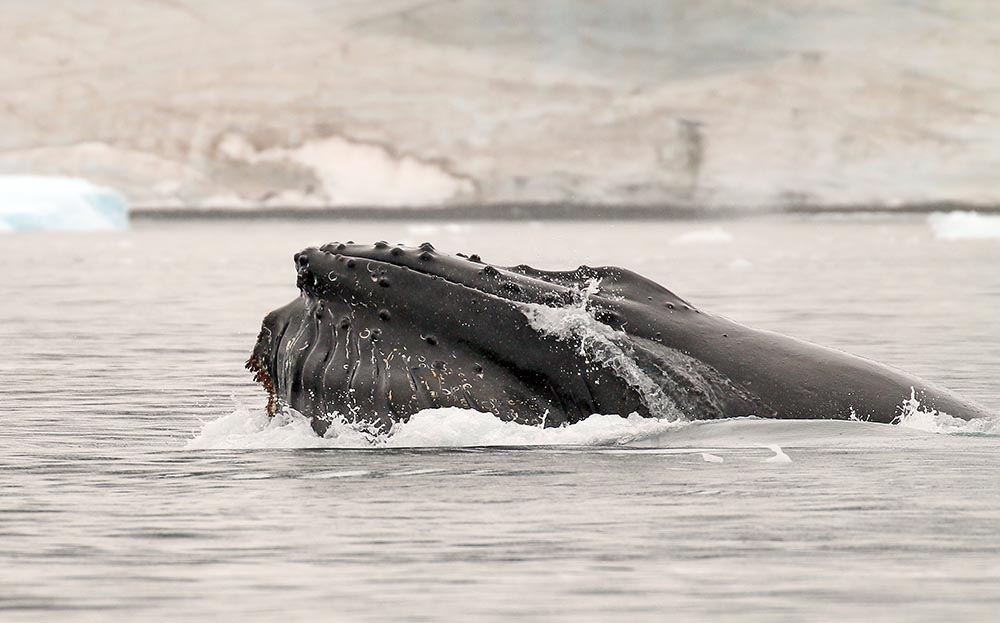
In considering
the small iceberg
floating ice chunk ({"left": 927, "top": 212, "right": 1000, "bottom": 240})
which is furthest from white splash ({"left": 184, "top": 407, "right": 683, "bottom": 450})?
floating ice chunk ({"left": 927, "top": 212, "right": 1000, "bottom": 240})

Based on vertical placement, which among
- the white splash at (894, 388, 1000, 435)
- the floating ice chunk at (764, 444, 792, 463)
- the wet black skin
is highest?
the wet black skin

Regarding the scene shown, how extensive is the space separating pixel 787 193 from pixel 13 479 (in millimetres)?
123529

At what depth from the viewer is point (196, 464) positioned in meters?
10.1

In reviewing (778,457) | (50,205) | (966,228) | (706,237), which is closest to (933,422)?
(778,457)

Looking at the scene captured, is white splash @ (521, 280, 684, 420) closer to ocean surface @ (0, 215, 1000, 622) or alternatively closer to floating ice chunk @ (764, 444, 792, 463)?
ocean surface @ (0, 215, 1000, 622)

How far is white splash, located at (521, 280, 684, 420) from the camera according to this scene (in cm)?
976

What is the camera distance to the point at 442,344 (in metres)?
9.64

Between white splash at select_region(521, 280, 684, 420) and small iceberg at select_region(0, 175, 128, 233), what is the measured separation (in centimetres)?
6559

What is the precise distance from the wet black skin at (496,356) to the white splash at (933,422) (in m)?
0.10

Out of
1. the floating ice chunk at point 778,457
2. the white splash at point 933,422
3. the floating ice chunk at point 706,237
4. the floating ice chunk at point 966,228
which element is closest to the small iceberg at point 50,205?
the floating ice chunk at point 706,237

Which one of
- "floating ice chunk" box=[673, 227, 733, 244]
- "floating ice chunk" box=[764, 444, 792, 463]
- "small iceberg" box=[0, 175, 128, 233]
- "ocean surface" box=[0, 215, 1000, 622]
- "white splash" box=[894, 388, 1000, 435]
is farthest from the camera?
"floating ice chunk" box=[673, 227, 733, 244]

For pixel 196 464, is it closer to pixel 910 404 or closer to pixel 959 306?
pixel 910 404

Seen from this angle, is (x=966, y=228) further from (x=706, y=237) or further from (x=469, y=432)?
(x=469, y=432)

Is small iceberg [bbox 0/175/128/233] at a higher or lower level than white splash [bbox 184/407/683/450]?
lower
